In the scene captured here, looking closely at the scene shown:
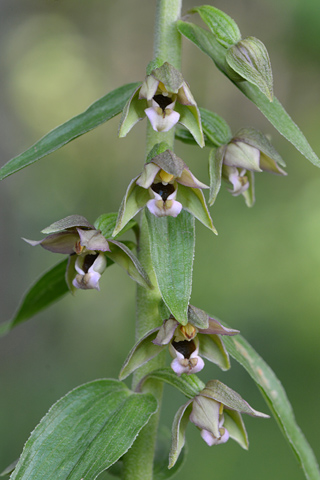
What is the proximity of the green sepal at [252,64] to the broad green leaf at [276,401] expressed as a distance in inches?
27.0

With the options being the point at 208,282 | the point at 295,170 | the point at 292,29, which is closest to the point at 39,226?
the point at 208,282

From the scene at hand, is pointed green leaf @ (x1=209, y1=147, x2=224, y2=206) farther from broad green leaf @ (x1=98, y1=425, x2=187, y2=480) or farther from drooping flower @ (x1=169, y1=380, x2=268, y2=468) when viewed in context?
broad green leaf @ (x1=98, y1=425, x2=187, y2=480)

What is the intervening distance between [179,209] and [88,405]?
21.1 inches

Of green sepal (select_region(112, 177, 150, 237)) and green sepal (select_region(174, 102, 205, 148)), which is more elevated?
green sepal (select_region(174, 102, 205, 148))

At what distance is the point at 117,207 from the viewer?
549 cm

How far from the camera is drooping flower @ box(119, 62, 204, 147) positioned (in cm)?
140

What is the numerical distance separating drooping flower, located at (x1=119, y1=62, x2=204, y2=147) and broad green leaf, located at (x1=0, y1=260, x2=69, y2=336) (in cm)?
57

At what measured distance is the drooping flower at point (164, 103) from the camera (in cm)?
140

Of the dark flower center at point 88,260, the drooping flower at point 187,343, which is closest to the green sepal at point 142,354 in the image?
the drooping flower at point 187,343

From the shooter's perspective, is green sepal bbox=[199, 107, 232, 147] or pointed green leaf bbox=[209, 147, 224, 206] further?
green sepal bbox=[199, 107, 232, 147]

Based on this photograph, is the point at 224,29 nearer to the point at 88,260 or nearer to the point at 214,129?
the point at 214,129

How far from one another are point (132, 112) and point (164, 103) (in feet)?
0.26

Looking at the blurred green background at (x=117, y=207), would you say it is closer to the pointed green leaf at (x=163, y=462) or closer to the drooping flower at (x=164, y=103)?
the pointed green leaf at (x=163, y=462)

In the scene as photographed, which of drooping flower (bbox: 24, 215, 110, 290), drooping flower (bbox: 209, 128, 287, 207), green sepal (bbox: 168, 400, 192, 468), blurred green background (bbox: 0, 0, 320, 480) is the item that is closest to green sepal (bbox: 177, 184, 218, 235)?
drooping flower (bbox: 209, 128, 287, 207)
